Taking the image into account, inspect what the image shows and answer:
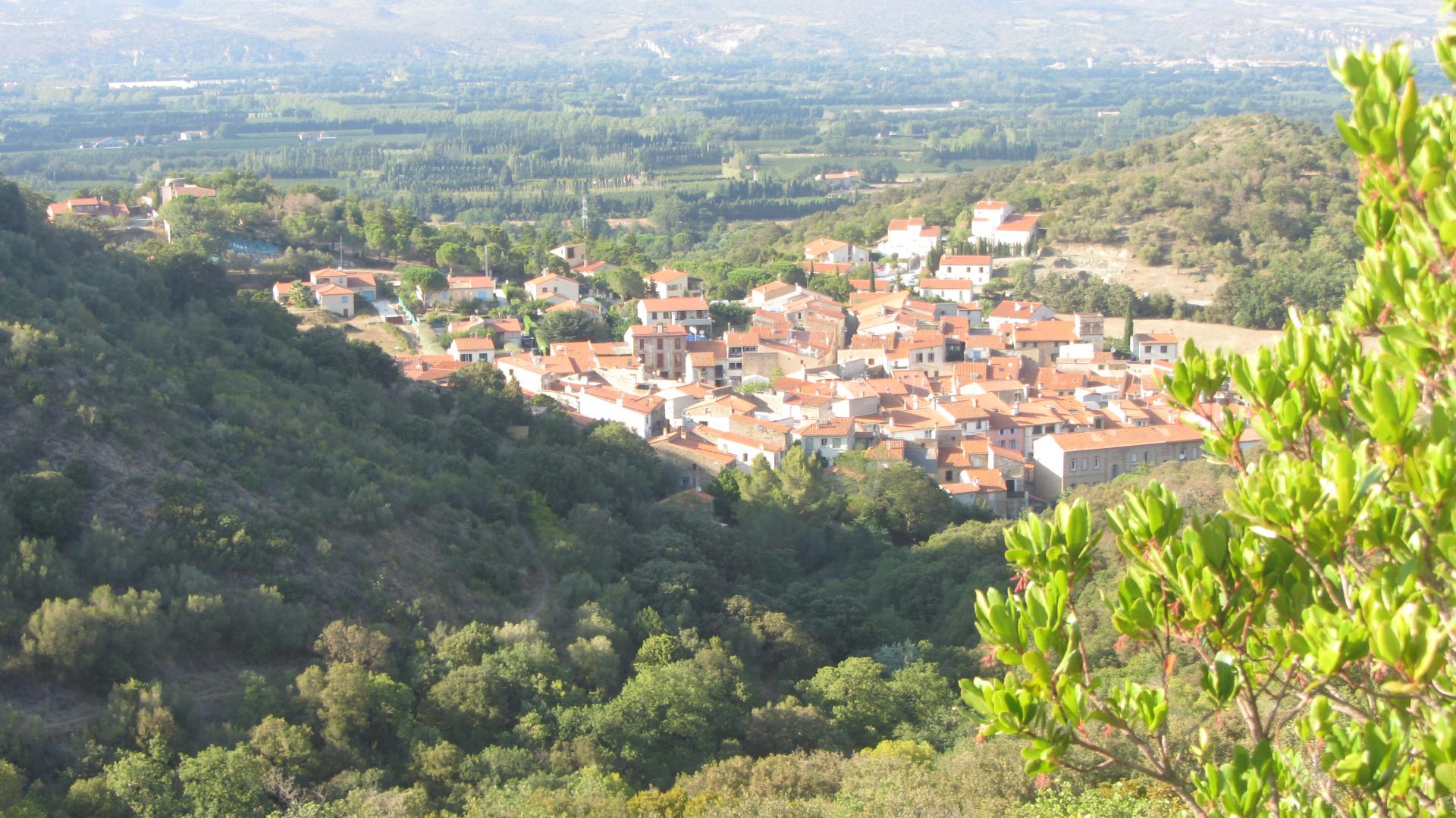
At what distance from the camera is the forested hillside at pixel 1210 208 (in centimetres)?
4022

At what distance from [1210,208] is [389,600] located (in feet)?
123

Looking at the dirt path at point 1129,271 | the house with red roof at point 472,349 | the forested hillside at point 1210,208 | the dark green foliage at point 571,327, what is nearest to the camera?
the house with red roof at point 472,349

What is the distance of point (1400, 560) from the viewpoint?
11.1 ft

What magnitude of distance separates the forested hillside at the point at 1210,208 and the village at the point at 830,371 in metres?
7.51

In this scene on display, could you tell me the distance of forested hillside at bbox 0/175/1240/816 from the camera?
446 inches

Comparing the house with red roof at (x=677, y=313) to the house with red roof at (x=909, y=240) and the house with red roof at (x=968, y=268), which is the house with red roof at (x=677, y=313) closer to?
the house with red roof at (x=968, y=268)

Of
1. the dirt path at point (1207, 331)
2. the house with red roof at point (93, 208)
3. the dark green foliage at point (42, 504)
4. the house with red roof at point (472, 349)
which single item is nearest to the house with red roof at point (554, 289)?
the house with red roof at point (472, 349)

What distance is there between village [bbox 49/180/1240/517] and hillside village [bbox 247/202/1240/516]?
46 mm

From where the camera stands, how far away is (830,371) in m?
29.5

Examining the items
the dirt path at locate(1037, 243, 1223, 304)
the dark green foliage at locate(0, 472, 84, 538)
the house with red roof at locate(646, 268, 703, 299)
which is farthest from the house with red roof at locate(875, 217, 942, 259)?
the dark green foliage at locate(0, 472, 84, 538)

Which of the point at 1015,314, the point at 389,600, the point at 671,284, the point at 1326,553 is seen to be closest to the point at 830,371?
the point at 671,284

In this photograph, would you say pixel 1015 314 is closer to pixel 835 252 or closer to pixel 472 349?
pixel 835 252

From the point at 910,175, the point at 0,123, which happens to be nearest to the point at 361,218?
the point at 910,175

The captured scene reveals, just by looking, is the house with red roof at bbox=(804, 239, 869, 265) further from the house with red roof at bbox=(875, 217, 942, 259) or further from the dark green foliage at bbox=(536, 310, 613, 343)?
the dark green foliage at bbox=(536, 310, 613, 343)
